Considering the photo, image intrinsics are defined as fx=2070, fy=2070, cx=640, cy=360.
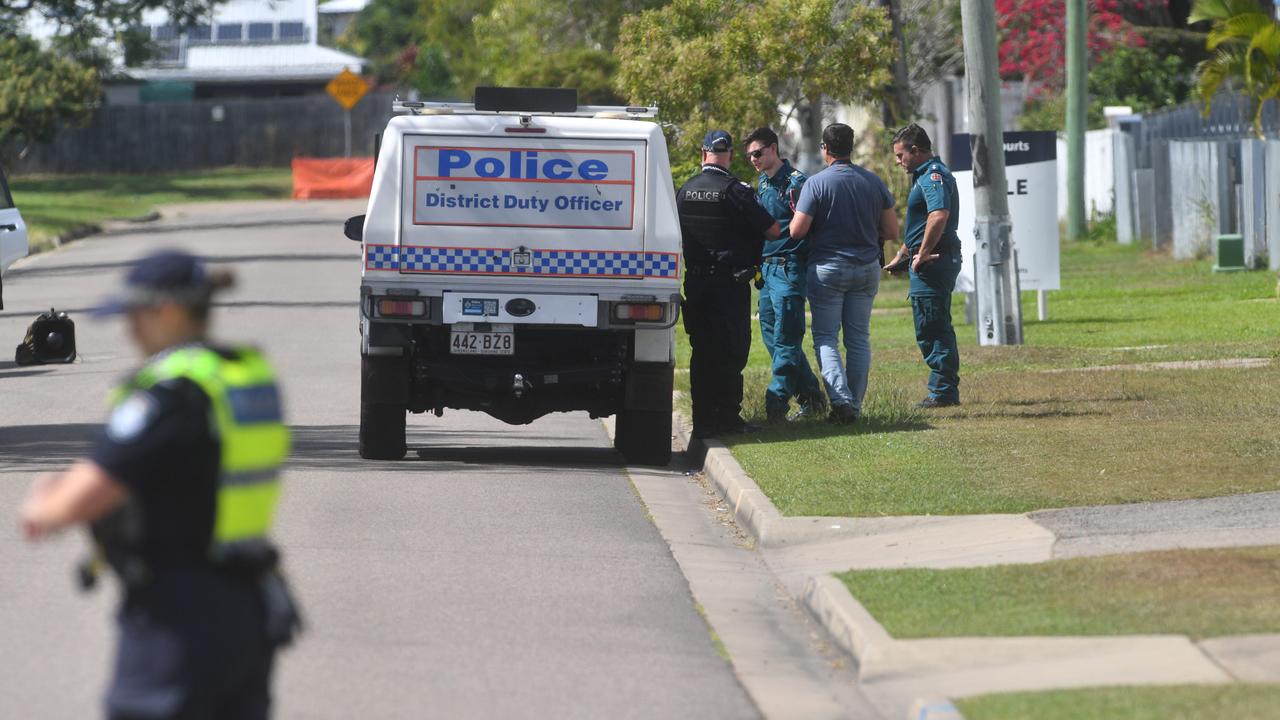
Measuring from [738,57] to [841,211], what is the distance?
11481 millimetres

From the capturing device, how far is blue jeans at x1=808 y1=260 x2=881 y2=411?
13.7 m

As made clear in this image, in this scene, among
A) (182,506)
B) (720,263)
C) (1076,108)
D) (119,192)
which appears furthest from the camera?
(119,192)

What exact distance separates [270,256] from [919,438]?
24.4 m

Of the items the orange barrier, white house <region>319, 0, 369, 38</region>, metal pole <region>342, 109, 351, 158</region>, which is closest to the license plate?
metal pole <region>342, 109, 351, 158</region>

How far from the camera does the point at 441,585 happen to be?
9.10 m

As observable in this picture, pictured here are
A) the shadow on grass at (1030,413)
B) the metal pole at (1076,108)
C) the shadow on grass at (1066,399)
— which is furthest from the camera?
the metal pole at (1076,108)

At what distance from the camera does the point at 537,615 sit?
852cm

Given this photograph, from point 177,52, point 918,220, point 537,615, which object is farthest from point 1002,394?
point 177,52

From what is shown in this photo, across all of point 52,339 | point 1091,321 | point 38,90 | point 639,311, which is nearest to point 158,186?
point 38,90

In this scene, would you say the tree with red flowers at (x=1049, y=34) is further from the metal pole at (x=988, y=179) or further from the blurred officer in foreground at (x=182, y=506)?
the blurred officer in foreground at (x=182, y=506)

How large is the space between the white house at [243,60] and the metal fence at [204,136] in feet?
33.1

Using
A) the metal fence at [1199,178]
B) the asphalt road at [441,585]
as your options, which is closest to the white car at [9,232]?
the asphalt road at [441,585]

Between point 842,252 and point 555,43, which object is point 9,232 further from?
point 555,43

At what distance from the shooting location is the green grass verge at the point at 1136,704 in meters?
6.41
